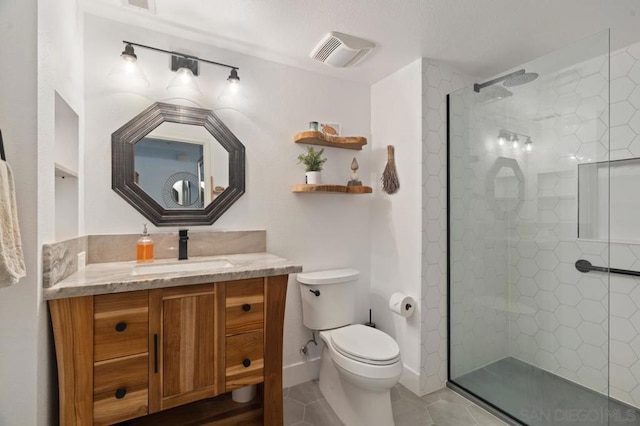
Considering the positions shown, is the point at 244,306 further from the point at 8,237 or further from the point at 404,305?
the point at 404,305

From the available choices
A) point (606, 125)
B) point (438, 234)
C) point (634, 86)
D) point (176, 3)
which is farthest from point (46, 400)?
point (634, 86)

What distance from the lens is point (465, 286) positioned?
217 centimetres

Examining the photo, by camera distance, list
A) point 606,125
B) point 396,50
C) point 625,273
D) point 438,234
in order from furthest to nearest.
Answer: point 438,234, point 396,50, point 625,273, point 606,125

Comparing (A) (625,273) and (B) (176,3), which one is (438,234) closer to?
(A) (625,273)

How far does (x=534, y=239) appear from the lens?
188 centimetres

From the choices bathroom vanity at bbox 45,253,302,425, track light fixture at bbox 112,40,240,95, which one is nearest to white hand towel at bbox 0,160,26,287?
bathroom vanity at bbox 45,253,302,425

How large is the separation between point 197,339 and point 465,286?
1.86 metres

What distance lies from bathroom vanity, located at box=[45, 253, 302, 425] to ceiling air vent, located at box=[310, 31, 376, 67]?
4.61ft

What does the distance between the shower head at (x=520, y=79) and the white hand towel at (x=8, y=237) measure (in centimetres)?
258

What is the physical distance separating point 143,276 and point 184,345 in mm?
365

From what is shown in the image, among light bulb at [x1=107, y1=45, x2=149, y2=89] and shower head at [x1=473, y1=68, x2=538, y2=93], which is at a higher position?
shower head at [x1=473, y1=68, x2=538, y2=93]

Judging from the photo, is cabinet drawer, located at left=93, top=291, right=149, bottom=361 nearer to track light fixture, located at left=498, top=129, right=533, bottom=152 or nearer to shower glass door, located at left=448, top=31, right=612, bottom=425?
shower glass door, located at left=448, top=31, right=612, bottom=425

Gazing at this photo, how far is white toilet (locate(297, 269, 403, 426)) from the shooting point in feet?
5.22

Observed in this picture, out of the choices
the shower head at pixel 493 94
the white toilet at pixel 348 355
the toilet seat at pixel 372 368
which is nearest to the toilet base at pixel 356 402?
the white toilet at pixel 348 355
